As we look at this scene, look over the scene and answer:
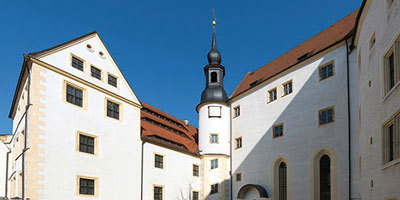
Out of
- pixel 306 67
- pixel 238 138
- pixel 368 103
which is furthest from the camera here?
pixel 238 138

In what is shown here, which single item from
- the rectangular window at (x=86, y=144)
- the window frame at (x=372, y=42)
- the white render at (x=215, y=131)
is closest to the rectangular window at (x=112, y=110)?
the rectangular window at (x=86, y=144)

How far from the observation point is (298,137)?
22.6m

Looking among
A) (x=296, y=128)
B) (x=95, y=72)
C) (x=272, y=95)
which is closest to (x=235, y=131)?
(x=272, y=95)

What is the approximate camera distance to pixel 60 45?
754 inches

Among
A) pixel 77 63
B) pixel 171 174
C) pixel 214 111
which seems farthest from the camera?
pixel 214 111

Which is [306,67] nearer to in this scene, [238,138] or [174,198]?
[238,138]

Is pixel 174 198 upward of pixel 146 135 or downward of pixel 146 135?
downward

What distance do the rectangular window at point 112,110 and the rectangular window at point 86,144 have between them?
2.29 metres

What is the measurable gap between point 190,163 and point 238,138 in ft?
15.8

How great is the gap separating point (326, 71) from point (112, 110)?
14711 mm

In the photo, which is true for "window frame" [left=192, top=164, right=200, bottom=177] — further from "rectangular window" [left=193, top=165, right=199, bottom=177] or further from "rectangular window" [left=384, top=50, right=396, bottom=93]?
"rectangular window" [left=384, top=50, right=396, bottom=93]

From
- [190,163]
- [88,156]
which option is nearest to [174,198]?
[190,163]

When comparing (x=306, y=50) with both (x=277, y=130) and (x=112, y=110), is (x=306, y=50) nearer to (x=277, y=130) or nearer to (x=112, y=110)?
(x=277, y=130)

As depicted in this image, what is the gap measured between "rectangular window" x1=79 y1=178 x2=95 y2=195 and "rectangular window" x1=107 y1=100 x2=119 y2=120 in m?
4.54
